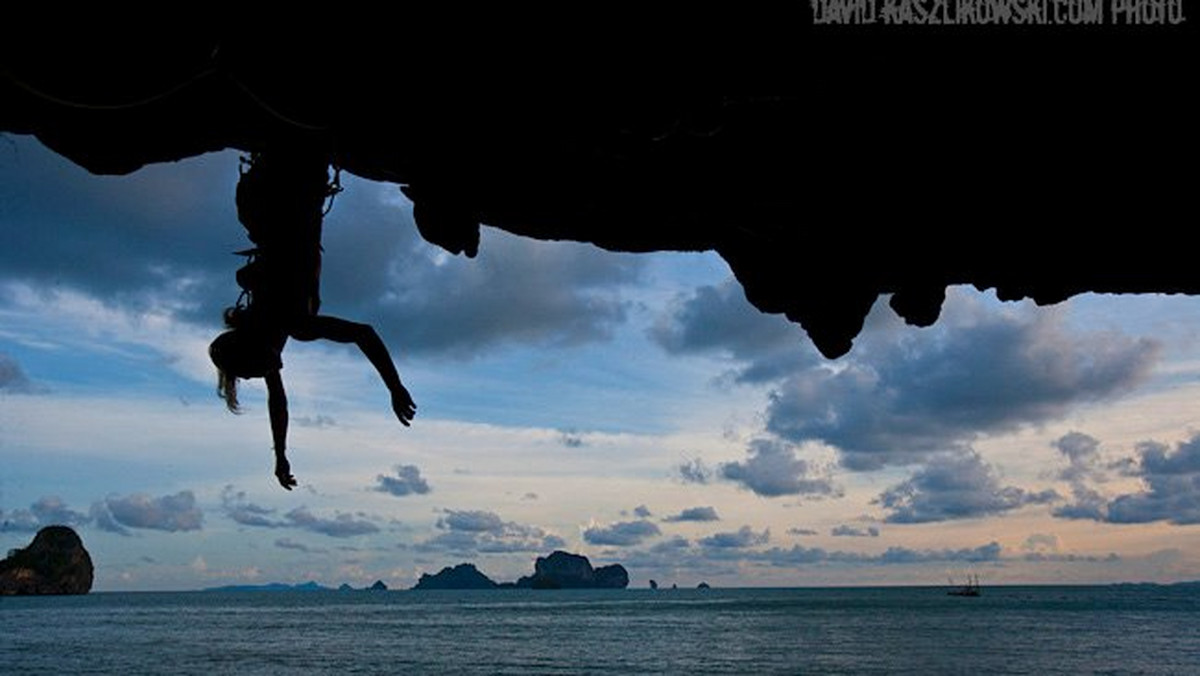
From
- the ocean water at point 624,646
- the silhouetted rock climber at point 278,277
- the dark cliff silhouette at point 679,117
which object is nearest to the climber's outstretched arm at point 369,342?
the silhouetted rock climber at point 278,277

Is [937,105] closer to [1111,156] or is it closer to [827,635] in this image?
[1111,156]

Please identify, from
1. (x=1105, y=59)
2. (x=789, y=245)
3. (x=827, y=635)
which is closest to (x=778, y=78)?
(x=1105, y=59)

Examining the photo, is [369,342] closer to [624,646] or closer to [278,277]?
[278,277]

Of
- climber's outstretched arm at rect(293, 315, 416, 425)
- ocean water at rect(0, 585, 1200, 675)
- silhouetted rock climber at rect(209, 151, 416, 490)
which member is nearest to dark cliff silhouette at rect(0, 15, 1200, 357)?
silhouetted rock climber at rect(209, 151, 416, 490)

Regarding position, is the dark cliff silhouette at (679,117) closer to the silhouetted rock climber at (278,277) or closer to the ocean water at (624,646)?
the silhouetted rock climber at (278,277)

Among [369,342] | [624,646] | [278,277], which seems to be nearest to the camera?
[278,277]

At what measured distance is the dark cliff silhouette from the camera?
4105 millimetres

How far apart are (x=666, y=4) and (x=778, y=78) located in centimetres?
80

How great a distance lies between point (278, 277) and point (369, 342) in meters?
0.58

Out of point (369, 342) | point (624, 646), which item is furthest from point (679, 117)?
point (624, 646)

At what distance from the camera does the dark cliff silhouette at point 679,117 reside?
411 cm

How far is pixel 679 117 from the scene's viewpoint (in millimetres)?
4785

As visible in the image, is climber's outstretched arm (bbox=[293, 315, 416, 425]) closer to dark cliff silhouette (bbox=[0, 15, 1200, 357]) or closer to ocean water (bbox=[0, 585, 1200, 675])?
dark cliff silhouette (bbox=[0, 15, 1200, 357])

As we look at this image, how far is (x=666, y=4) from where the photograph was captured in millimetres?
4098
